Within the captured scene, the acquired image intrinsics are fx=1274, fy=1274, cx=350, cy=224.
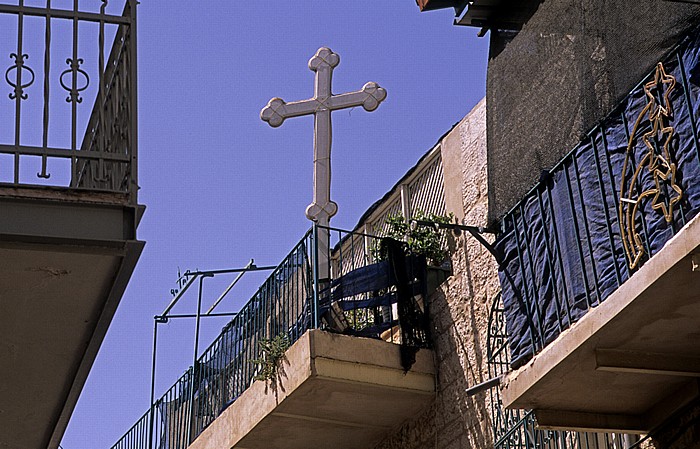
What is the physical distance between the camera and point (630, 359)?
23.8ft

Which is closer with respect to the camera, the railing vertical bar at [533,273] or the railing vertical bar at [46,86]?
the railing vertical bar at [46,86]

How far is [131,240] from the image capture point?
198 inches

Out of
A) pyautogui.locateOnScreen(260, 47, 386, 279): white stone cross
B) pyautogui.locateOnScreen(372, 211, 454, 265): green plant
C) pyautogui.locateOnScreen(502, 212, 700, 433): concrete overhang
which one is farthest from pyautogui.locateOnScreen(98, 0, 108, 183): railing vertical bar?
pyautogui.locateOnScreen(260, 47, 386, 279): white stone cross

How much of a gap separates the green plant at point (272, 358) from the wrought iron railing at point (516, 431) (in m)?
1.75

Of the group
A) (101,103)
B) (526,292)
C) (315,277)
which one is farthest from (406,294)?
(101,103)

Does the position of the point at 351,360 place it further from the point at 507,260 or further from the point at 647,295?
the point at 647,295

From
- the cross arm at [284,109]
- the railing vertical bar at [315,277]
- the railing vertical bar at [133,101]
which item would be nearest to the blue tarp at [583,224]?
the railing vertical bar at [315,277]

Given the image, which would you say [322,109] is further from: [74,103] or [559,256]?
[74,103]

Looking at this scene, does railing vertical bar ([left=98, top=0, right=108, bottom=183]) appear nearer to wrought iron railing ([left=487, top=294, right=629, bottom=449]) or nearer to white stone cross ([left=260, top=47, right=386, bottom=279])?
wrought iron railing ([left=487, top=294, right=629, bottom=449])

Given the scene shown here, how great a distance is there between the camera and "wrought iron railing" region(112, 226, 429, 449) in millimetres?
10500

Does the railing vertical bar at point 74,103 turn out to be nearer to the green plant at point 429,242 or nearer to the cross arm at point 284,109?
the green plant at point 429,242

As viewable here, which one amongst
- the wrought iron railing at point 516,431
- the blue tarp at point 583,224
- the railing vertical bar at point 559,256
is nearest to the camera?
the blue tarp at point 583,224

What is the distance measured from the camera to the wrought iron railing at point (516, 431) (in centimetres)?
860

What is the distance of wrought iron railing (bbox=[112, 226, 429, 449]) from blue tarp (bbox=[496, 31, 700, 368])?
2.48 m
